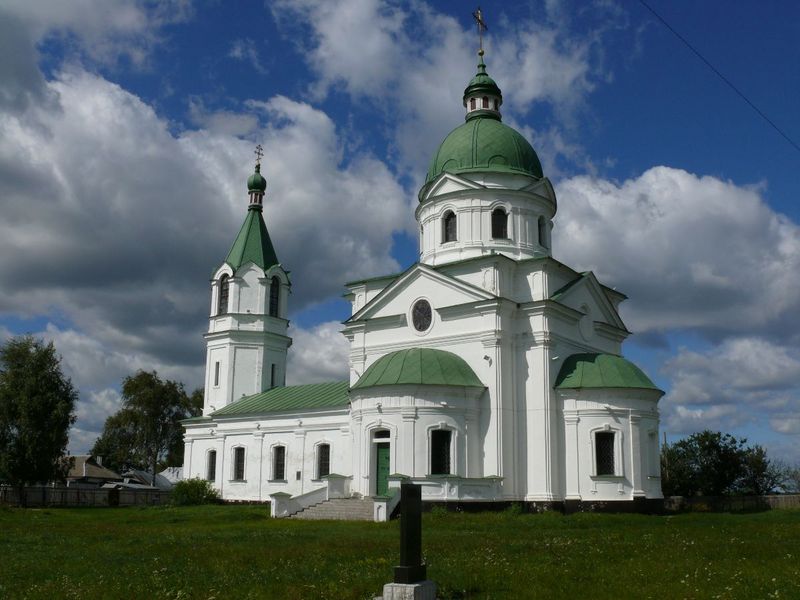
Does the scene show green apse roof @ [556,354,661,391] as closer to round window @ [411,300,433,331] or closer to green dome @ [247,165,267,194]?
round window @ [411,300,433,331]

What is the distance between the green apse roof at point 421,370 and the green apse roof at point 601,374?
3408mm

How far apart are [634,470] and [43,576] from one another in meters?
21.8

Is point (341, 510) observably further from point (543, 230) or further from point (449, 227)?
point (543, 230)

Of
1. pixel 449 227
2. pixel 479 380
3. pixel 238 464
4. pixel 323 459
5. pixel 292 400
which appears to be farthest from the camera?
pixel 238 464

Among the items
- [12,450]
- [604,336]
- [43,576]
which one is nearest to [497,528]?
[43,576]

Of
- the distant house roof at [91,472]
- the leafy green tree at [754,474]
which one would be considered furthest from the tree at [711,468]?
the distant house roof at [91,472]

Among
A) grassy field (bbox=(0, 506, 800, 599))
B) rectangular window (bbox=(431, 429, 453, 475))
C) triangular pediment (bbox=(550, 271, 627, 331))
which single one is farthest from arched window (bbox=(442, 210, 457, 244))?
grassy field (bbox=(0, 506, 800, 599))

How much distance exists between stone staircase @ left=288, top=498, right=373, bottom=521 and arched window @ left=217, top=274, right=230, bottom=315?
18280 mm

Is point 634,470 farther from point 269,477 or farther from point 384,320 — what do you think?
point 269,477

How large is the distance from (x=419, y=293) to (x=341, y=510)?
31.1ft

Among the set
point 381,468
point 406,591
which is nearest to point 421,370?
point 381,468

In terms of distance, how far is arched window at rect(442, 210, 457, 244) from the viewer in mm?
35094

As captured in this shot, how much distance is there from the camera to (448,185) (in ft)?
115

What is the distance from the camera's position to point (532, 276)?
31.8 m
